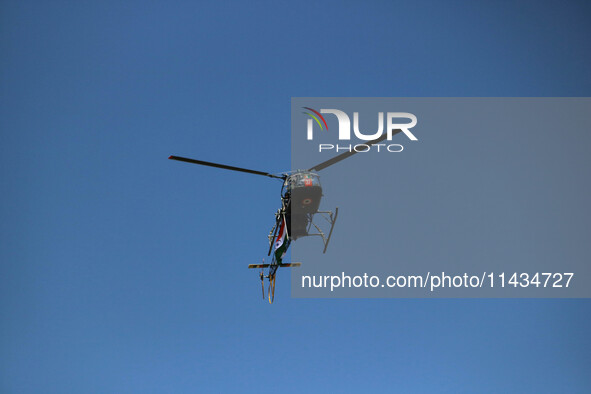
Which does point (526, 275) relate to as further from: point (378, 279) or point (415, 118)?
point (415, 118)

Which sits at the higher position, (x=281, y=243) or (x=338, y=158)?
(x=338, y=158)

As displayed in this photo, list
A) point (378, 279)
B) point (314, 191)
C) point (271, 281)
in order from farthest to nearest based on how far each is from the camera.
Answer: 1. point (271, 281)
2. point (378, 279)
3. point (314, 191)

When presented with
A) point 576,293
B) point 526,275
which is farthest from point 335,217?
point 576,293

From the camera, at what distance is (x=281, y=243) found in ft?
49.0

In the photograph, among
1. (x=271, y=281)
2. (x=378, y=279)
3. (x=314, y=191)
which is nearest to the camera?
(x=314, y=191)

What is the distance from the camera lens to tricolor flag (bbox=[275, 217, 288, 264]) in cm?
1449

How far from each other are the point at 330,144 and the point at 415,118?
8.13 feet

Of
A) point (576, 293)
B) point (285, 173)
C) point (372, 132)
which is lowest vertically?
point (576, 293)

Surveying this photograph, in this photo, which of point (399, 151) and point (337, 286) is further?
point (399, 151)

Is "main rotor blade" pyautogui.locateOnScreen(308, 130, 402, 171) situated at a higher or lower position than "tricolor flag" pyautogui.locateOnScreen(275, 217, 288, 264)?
higher

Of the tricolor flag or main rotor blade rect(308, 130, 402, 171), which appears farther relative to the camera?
the tricolor flag

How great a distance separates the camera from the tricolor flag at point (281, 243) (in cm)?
1449

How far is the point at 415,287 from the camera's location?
14281mm

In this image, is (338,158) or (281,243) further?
(281,243)
